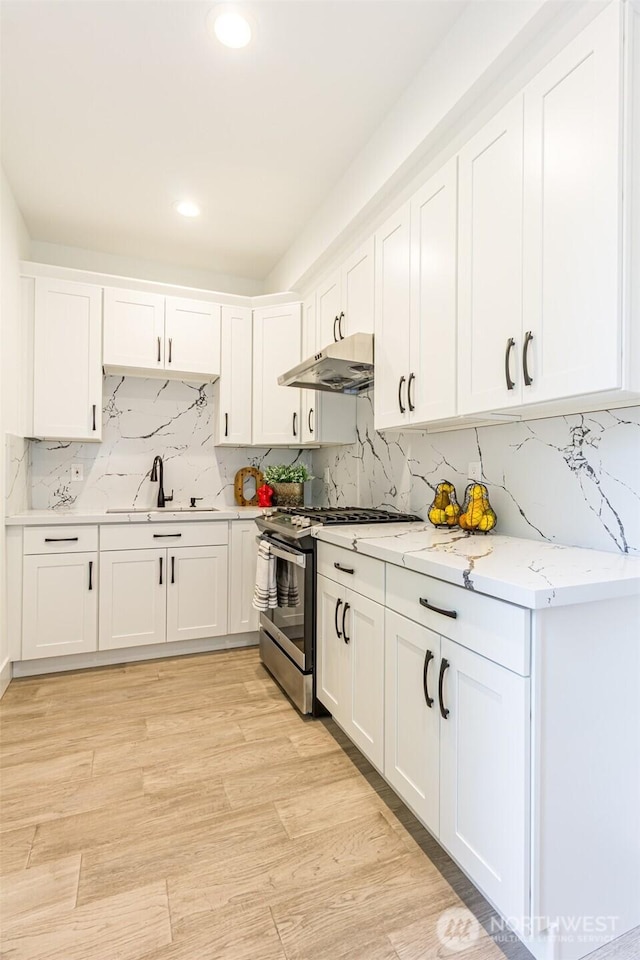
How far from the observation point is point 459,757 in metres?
1.30

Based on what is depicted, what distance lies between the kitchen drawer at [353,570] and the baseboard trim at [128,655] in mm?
1512

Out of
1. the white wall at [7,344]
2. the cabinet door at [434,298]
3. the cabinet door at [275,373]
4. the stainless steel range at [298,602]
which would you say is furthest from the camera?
the cabinet door at [275,373]

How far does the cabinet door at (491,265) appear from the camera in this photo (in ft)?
5.11

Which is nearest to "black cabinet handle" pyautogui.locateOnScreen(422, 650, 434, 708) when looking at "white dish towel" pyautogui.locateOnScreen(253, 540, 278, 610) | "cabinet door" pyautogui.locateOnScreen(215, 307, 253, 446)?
"white dish towel" pyautogui.locateOnScreen(253, 540, 278, 610)

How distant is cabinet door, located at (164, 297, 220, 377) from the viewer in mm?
3434

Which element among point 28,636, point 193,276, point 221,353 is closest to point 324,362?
point 221,353

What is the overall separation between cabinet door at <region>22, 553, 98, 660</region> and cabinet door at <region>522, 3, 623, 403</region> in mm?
2699

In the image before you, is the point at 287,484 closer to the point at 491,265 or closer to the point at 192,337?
the point at 192,337

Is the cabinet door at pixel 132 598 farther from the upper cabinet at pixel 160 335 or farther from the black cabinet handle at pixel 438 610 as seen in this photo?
the black cabinet handle at pixel 438 610

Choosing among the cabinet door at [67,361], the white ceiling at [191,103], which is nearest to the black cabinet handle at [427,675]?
the white ceiling at [191,103]

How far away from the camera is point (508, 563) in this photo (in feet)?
4.53

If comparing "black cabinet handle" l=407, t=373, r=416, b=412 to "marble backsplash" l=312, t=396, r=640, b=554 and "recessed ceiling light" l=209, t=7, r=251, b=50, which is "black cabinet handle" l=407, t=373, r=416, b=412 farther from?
"recessed ceiling light" l=209, t=7, r=251, b=50

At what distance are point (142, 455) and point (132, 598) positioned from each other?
1132 millimetres

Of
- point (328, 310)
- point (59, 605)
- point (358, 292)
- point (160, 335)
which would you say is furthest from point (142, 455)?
point (358, 292)
